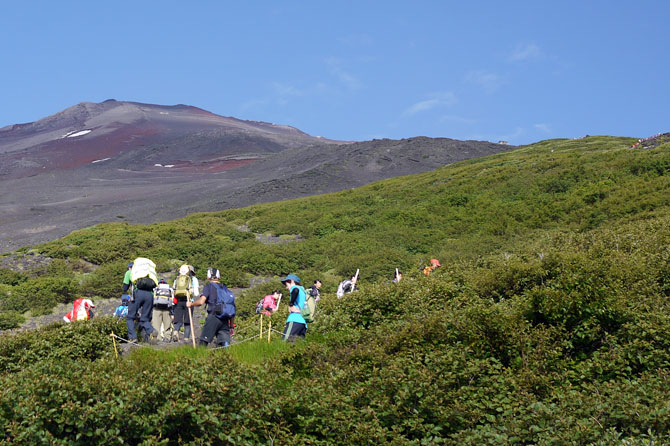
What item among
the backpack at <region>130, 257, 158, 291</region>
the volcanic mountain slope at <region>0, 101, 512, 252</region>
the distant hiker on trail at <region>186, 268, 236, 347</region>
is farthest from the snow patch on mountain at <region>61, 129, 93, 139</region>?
the distant hiker on trail at <region>186, 268, 236, 347</region>

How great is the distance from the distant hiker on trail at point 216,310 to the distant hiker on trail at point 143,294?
1.63 m

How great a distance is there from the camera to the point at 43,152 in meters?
97.5

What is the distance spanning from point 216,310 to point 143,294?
7.19ft

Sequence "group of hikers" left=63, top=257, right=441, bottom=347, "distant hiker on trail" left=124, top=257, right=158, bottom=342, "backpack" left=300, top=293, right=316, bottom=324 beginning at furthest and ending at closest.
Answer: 1. "distant hiker on trail" left=124, top=257, right=158, bottom=342
2. "backpack" left=300, top=293, right=316, bottom=324
3. "group of hikers" left=63, top=257, right=441, bottom=347

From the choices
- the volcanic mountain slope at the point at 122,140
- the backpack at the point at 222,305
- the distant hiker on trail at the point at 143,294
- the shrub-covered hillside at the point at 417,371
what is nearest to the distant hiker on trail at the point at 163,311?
the distant hiker on trail at the point at 143,294

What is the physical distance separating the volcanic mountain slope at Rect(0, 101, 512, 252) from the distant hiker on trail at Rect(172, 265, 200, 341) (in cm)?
3098

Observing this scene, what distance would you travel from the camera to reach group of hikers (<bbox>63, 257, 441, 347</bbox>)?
10664 mm

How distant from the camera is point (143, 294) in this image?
12203 millimetres

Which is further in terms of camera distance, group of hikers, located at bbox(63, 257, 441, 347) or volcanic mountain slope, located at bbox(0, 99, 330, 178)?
volcanic mountain slope, located at bbox(0, 99, 330, 178)

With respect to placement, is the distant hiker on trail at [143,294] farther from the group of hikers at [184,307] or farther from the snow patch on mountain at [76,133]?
the snow patch on mountain at [76,133]

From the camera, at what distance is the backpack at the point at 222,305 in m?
10.7

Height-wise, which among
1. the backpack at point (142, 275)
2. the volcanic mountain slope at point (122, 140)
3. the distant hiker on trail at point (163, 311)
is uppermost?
the volcanic mountain slope at point (122, 140)

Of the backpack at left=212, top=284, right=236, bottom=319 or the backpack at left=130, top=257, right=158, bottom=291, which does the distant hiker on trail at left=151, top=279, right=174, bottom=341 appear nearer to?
the backpack at left=130, top=257, right=158, bottom=291

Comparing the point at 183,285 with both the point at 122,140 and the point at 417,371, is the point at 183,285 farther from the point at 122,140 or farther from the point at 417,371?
the point at 122,140
